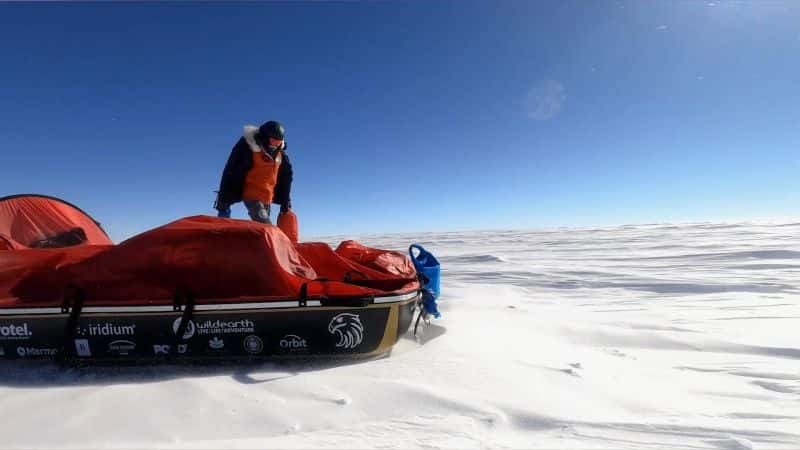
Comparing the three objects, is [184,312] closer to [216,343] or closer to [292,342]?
[216,343]

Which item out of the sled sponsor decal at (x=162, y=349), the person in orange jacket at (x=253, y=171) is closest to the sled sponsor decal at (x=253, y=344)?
the sled sponsor decal at (x=162, y=349)

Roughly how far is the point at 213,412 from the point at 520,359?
5.32ft

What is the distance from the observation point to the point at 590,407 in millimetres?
1539

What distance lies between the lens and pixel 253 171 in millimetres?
3621

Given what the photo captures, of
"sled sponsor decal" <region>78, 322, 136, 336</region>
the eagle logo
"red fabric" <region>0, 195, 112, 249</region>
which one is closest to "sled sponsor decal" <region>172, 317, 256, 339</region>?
"sled sponsor decal" <region>78, 322, 136, 336</region>

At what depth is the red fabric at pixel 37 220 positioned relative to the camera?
107 inches

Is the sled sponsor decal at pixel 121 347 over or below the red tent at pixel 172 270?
below

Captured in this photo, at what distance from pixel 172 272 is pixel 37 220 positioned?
195 centimetres

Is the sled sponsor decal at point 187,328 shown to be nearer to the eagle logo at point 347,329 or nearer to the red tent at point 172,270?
the red tent at point 172,270

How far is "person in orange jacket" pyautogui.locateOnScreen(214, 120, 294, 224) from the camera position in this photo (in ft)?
11.7

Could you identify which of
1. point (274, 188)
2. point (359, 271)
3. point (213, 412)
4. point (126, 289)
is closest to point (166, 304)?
point (126, 289)

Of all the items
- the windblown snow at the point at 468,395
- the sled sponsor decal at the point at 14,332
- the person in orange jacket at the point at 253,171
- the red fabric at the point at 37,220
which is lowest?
the windblown snow at the point at 468,395

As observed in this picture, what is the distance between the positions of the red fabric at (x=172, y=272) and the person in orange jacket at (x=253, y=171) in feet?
5.35

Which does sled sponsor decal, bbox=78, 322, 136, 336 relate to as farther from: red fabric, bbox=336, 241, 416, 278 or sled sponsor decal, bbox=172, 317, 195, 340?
red fabric, bbox=336, 241, 416, 278
